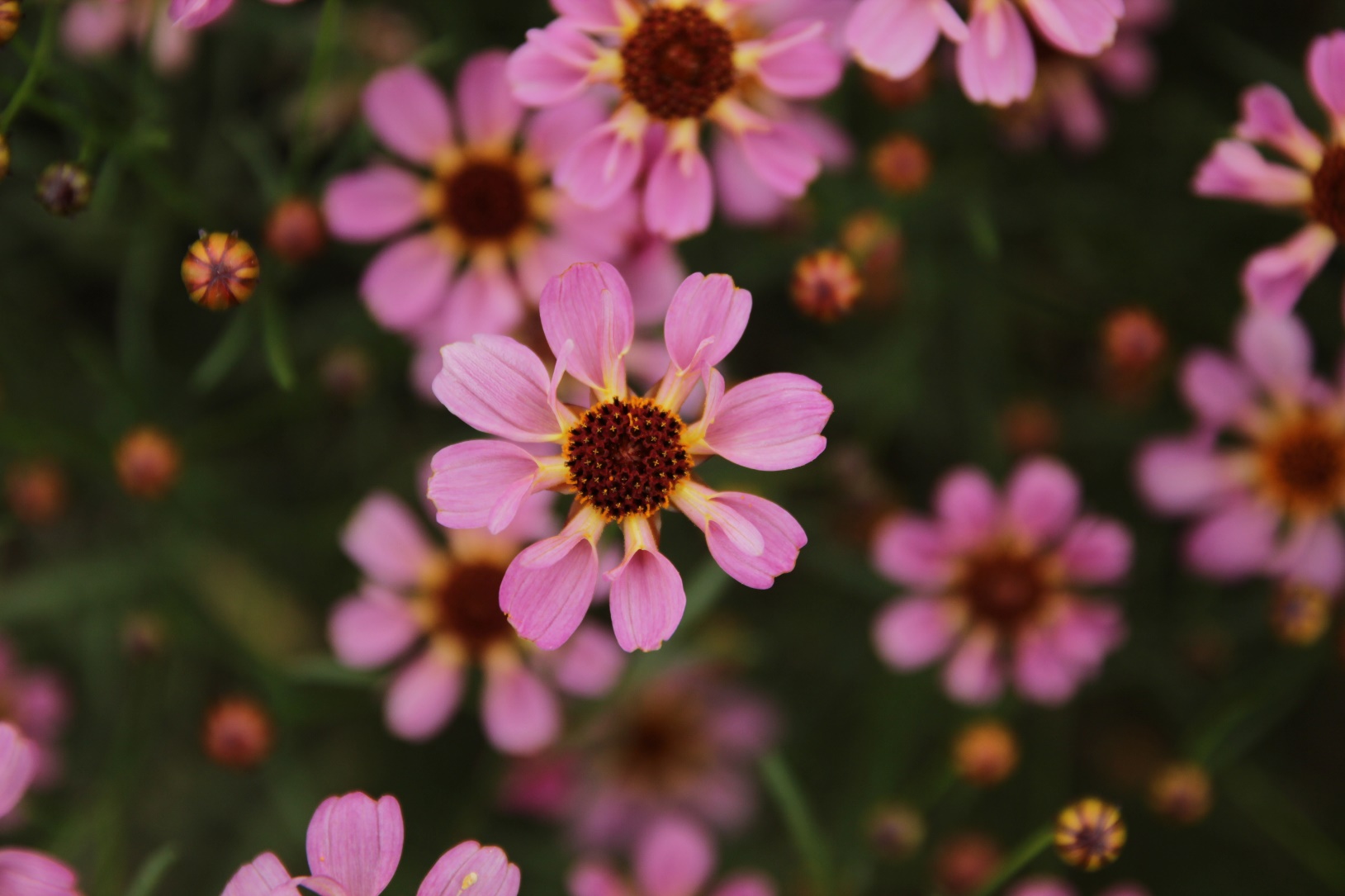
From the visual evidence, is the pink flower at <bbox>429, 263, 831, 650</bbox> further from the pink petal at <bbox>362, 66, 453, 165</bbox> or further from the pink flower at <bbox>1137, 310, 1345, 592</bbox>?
the pink flower at <bbox>1137, 310, 1345, 592</bbox>

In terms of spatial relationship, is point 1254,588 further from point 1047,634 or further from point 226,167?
point 226,167

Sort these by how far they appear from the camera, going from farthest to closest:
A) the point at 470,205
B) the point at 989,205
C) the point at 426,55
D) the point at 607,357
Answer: the point at 989,205, the point at 470,205, the point at 426,55, the point at 607,357

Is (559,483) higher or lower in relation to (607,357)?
lower

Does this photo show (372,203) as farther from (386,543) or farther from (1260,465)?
(1260,465)

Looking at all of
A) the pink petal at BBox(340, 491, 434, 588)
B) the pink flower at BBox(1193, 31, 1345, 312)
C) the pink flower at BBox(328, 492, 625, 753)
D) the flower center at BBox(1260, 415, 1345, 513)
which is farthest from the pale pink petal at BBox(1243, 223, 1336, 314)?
the pink petal at BBox(340, 491, 434, 588)

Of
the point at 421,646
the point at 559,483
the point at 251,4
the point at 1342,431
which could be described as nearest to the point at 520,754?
the point at 421,646

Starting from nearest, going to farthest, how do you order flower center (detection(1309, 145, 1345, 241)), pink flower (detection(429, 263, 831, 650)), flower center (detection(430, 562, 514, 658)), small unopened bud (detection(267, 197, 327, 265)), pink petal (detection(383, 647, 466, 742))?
pink flower (detection(429, 263, 831, 650)) → flower center (detection(1309, 145, 1345, 241)) → small unopened bud (detection(267, 197, 327, 265)) → pink petal (detection(383, 647, 466, 742)) → flower center (detection(430, 562, 514, 658))
